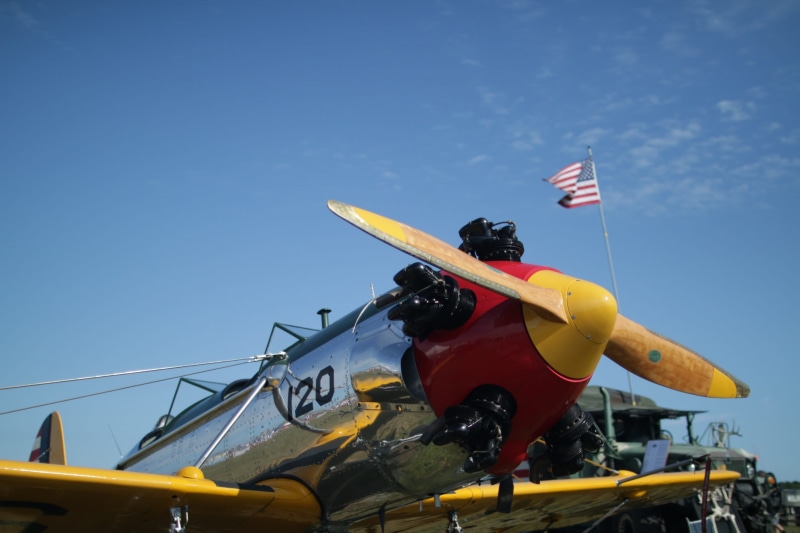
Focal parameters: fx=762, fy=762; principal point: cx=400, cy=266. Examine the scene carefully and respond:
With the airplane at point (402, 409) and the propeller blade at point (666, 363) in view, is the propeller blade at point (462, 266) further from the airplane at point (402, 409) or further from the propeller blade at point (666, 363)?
the propeller blade at point (666, 363)

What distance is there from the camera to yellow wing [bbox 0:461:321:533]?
15.7ft

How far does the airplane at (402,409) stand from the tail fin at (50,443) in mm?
4270

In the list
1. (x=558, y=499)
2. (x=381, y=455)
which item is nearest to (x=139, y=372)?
(x=381, y=455)

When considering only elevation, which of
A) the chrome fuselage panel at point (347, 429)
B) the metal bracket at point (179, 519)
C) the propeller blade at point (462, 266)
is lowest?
the metal bracket at point (179, 519)

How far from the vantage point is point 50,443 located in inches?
409

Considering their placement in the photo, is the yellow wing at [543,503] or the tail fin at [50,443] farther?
the tail fin at [50,443]

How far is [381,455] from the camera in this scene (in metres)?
5.36

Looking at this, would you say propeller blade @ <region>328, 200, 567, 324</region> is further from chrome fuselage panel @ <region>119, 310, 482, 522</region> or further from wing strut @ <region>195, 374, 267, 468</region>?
wing strut @ <region>195, 374, 267, 468</region>

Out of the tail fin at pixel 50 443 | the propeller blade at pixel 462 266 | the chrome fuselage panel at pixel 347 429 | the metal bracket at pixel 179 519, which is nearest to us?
the propeller blade at pixel 462 266

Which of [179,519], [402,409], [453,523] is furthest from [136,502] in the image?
[453,523]

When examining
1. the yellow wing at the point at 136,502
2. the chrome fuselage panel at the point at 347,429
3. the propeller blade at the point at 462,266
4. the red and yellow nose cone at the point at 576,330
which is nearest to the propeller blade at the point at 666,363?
the red and yellow nose cone at the point at 576,330

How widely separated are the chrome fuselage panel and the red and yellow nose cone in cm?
90

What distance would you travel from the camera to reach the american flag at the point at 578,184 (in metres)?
19.7

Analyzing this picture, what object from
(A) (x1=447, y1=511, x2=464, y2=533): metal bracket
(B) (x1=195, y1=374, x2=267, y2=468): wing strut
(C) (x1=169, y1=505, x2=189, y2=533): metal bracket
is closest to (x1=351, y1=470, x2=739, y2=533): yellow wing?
(A) (x1=447, y1=511, x2=464, y2=533): metal bracket
